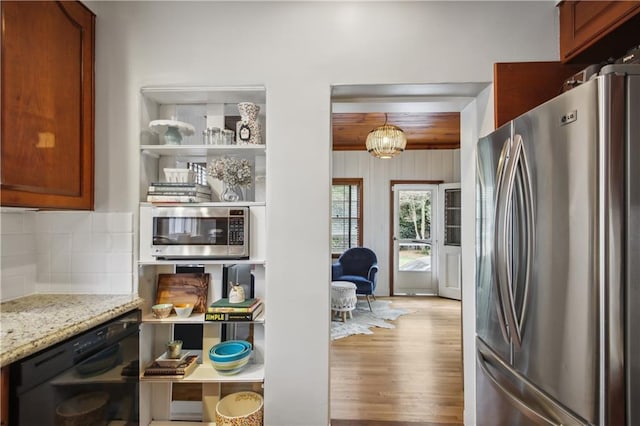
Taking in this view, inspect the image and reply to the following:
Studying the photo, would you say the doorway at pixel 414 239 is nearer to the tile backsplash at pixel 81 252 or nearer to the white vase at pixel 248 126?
the white vase at pixel 248 126

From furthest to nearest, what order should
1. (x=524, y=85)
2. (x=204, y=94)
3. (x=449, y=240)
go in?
(x=449, y=240)
(x=204, y=94)
(x=524, y=85)

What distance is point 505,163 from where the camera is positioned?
1.37m

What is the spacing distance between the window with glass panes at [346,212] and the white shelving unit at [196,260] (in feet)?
12.4

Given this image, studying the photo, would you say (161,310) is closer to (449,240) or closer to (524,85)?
(524,85)

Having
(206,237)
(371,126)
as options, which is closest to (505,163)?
(206,237)

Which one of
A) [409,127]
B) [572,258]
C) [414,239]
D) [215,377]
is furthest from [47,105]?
[414,239]

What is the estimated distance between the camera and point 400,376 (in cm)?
284

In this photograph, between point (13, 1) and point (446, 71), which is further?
point (446, 71)

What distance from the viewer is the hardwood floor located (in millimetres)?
2295

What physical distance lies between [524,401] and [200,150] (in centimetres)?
192

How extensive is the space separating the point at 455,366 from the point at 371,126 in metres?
2.96

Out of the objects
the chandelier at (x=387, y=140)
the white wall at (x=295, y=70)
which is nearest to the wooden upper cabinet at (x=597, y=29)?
the white wall at (x=295, y=70)

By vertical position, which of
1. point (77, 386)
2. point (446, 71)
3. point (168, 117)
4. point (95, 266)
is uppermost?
point (446, 71)

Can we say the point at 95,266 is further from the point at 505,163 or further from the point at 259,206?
the point at 505,163
